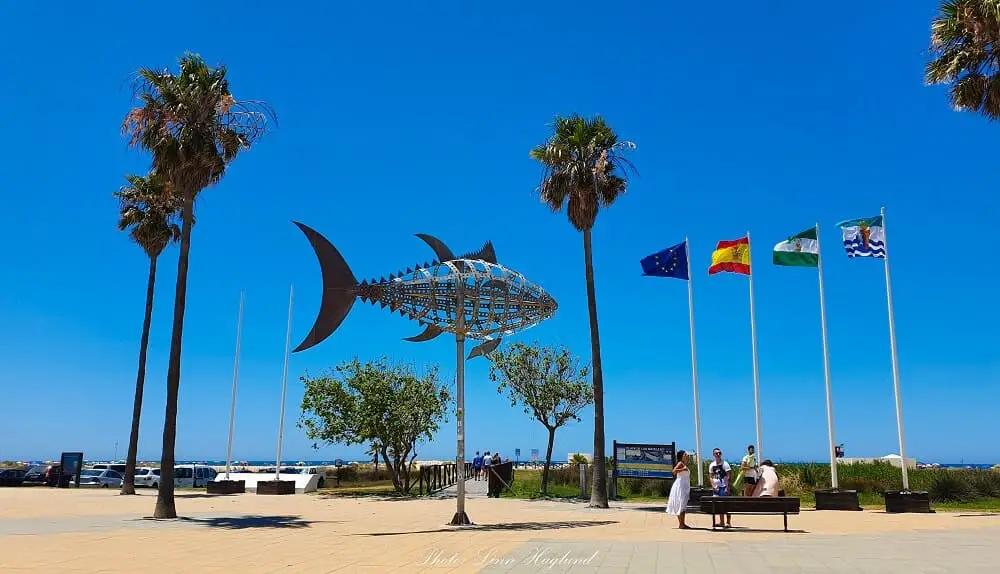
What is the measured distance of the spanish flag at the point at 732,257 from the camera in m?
25.8

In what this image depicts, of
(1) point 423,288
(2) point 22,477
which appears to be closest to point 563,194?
(1) point 423,288

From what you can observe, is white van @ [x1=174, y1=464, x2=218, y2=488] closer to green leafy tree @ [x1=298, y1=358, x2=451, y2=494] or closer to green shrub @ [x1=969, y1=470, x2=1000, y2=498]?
green leafy tree @ [x1=298, y1=358, x2=451, y2=494]

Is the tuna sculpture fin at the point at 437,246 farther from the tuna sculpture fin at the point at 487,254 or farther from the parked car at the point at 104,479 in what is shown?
the parked car at the point at 104,479

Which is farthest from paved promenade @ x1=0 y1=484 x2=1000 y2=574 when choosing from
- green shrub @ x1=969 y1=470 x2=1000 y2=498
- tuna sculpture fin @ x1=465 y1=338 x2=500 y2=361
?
green shrub @ x1=969 y1=470 x2=1000 y2=498

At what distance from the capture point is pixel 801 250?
24609mm

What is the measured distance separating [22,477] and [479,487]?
23.5 m

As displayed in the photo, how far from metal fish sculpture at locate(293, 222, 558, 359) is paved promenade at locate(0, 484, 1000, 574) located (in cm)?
417

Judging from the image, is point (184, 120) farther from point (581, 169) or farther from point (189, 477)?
point (189, 477)

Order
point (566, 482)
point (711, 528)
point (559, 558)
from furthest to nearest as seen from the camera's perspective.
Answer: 1. point (566, 482)
2. point (711, 528)
3. point (559, 558)

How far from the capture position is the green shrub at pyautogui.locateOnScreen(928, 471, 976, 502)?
24219 mm

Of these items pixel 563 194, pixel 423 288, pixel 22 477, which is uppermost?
pixel 563 194

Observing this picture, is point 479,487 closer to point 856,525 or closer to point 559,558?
point 856,525

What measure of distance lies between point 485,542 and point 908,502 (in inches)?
520

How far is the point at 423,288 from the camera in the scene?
15375 mm
